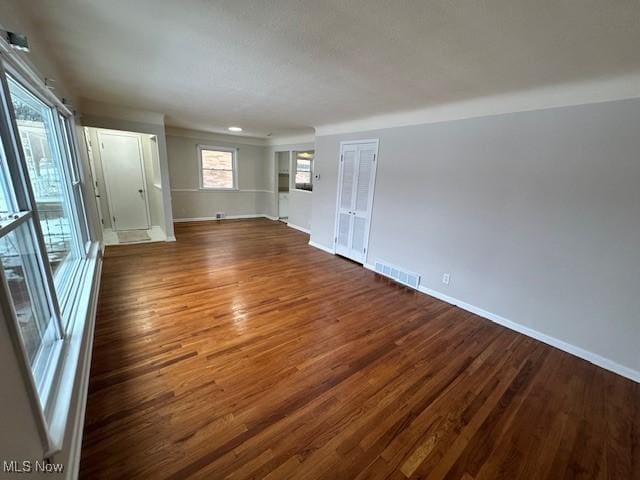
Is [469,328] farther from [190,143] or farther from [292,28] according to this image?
[190,143]

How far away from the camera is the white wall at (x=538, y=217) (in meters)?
2.09

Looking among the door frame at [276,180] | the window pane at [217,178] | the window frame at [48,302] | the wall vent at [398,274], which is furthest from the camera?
the door frame at [276,180]

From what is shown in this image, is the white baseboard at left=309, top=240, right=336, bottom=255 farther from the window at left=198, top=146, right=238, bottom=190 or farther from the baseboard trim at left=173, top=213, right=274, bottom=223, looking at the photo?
the window at left=198, top=146, right=238, bottom=190

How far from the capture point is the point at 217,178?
7.07 m

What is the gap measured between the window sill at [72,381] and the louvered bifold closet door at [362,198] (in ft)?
Result: 11.5

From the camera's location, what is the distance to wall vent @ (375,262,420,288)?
142 inches

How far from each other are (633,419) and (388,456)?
1796 millimetres

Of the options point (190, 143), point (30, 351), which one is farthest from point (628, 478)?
point (190, 143)

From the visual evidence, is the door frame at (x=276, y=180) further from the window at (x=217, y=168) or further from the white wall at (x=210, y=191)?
the window at (x=217, y=168)

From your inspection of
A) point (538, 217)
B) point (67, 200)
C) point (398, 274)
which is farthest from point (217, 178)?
point (538, 217)

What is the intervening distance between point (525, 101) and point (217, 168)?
21.9ft

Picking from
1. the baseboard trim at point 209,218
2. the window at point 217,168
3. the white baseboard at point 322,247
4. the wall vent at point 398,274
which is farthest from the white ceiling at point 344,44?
the baseboard trim at point 209,218

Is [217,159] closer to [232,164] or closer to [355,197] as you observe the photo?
[232,164]

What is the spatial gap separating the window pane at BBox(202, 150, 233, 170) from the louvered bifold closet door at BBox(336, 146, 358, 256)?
406 centimetres
